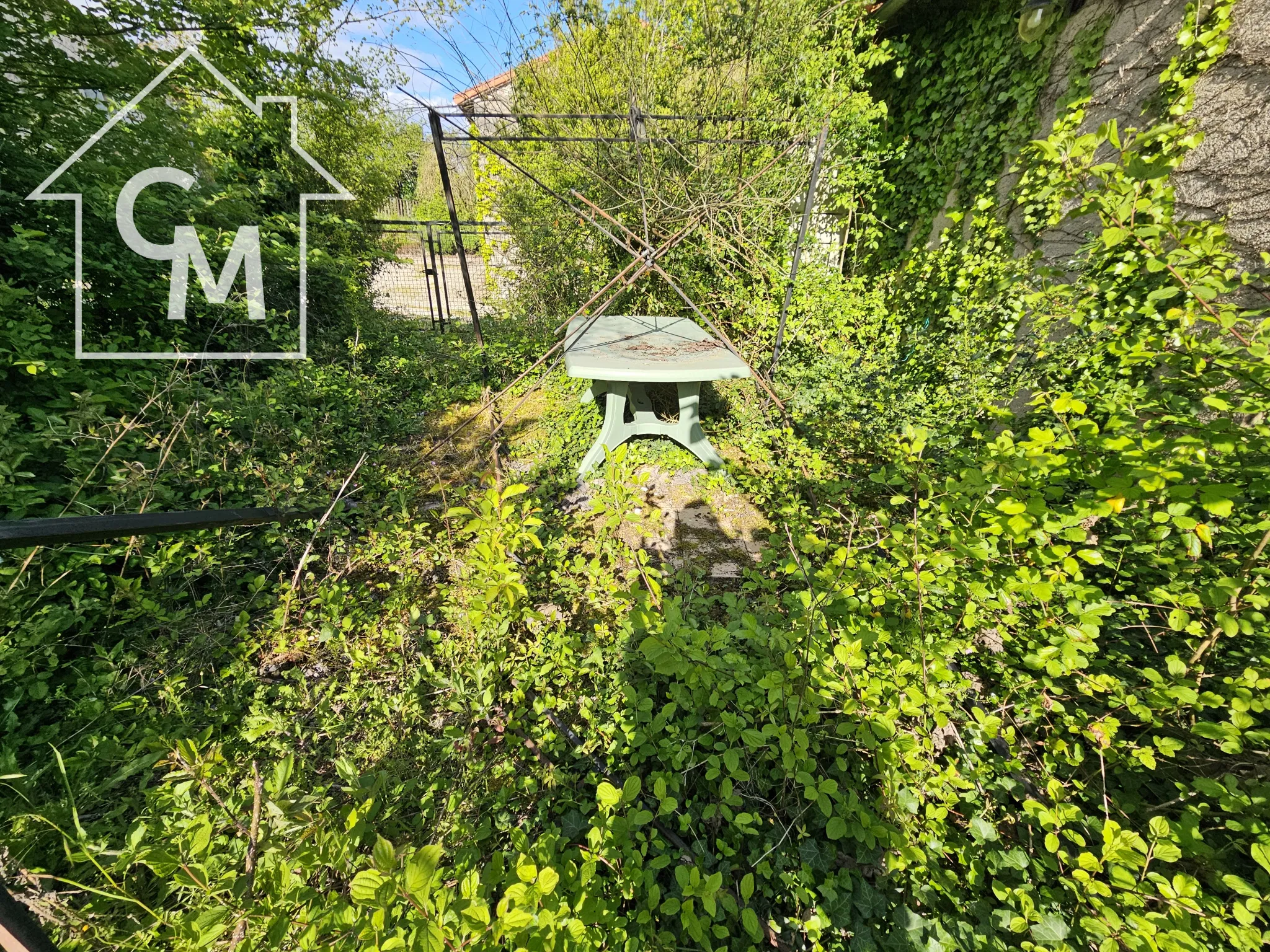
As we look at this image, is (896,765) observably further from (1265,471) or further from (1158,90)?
(1158,90)

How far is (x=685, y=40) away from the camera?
4.33m

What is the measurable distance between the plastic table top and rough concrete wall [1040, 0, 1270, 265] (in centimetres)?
248

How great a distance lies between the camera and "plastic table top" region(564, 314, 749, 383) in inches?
115

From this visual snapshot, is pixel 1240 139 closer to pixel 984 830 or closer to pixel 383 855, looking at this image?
pixel 984 830

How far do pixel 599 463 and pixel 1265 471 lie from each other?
9.58 feet

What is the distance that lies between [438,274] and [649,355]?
6.25 metres

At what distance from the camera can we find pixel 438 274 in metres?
7.75

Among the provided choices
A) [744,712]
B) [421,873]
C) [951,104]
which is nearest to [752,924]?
[744,712]

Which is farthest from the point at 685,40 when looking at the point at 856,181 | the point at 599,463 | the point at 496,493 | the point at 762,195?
the point at 496,493

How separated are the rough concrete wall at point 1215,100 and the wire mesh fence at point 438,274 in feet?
16.8

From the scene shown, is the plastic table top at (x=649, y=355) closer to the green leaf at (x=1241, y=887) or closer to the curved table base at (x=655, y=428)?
the curved table base at (x=655, y=428)

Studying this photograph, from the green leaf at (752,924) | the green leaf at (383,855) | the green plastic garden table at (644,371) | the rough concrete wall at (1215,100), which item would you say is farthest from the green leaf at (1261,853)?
the rough concrete wall at (1215,100)

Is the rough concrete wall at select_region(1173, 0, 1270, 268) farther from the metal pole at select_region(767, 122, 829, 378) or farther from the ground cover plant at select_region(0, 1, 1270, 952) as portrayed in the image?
the metal pole at select_region(767, 122, 829, 378)

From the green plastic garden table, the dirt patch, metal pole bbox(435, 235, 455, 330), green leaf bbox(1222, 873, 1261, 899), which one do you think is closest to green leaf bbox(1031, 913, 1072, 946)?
green leaf bbox(1222, 873, 1261, 899)
